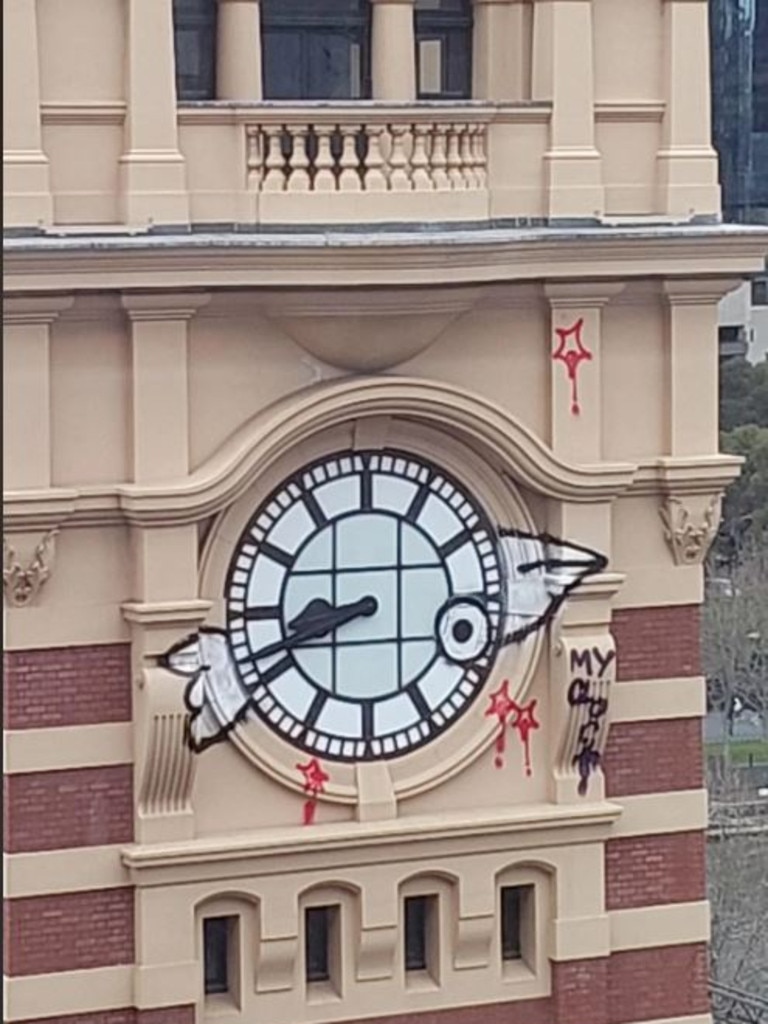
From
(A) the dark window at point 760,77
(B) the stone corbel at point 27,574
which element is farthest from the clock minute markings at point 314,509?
(A) the dark window at point 760,77

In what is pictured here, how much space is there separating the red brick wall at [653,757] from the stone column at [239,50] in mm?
2452

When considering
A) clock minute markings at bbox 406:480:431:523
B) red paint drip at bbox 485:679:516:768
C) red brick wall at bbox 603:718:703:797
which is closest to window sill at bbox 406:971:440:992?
red paint drip at bbox 485:679:516:768

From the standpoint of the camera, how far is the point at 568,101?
10367 mm

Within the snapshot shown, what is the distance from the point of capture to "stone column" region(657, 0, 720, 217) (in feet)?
34.6

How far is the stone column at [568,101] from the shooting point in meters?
10.4

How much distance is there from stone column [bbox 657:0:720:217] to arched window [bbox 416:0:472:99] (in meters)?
0.67

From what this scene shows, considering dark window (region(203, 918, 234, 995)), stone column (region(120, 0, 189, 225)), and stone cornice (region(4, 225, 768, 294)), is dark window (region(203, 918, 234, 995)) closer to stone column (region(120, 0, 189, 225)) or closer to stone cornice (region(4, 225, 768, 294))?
stone cornice (region(4, 225, 768, 294))

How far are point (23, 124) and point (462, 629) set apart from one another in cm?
221

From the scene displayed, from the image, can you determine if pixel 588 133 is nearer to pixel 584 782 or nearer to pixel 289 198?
pixel 289 198

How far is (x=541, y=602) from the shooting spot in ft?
34.5

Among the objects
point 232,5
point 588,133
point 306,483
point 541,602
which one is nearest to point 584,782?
point 541,602

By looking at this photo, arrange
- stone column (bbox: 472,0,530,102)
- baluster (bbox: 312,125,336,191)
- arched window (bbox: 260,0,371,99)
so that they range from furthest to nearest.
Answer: stone column (bbox: 472,0,530,102), arched window (bbox: 260,0,371,99), baluster (bbox: 312,125,336,191)

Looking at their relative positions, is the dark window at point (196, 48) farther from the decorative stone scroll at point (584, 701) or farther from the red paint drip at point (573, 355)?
the decorative stone scroll at point (584, 701)

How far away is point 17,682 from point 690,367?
2529 millimetres
